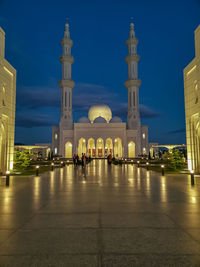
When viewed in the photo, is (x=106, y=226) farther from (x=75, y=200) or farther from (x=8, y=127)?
(x=8, y=127)

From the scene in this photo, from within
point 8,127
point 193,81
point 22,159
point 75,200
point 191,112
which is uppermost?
point 193,81

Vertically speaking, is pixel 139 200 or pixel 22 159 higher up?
pixel 22 159

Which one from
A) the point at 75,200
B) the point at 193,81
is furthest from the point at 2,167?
the point at 193,81

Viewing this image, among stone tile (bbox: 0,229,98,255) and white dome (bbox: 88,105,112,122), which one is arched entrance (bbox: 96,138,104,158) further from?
stone tile (bbox: 0,229,98,255)

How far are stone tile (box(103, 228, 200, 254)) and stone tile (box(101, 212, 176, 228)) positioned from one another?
0.24m

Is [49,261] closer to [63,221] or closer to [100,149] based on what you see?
[63,221]

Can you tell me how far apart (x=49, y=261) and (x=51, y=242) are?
1.71 ft

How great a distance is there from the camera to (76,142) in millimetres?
44312

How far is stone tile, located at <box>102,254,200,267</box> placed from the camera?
234 cm

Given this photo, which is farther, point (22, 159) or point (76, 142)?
point (76, 142)

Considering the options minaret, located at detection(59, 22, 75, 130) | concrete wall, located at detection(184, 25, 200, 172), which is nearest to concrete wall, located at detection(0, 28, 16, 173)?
concrete wall, located at detection(184, 25, 200, 172)

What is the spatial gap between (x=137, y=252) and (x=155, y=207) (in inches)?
95.1

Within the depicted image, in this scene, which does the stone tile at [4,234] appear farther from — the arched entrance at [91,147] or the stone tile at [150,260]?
the arched entrance at [91,147]

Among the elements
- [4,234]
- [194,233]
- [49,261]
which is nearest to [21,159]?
[4,234]
